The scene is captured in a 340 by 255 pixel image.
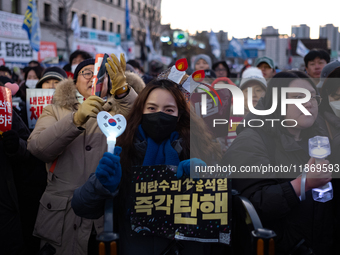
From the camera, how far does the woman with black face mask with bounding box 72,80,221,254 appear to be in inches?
72.6

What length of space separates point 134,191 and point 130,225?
8.5 inches

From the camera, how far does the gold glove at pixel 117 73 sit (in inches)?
89.2

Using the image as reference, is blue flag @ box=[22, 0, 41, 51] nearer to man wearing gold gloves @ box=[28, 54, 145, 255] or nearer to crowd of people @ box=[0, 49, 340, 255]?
crowd of people @ box=[0, 49, 340, 255]

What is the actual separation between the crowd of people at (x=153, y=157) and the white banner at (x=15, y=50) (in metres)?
6.18

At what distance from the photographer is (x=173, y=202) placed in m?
1.90

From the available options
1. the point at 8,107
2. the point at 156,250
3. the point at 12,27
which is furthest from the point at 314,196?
the point at 12,27

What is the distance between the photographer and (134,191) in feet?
6.27

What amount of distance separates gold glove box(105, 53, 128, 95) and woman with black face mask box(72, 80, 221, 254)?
0.96ft

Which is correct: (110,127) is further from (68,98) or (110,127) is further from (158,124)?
(68,98)

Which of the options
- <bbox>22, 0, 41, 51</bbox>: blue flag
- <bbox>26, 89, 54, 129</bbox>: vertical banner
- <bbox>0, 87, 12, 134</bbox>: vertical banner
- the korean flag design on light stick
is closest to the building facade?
<bbox>22, 0, 41, 51</bbox>: blue flag

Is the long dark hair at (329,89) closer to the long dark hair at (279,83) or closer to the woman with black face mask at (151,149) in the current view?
the long dark hair at (279,83)

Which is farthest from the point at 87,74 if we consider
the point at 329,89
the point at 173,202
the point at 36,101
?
the point at 329,89

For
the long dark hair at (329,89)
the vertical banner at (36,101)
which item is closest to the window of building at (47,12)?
the vertical banner at (36,101)

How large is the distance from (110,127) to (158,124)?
37 centimetres
